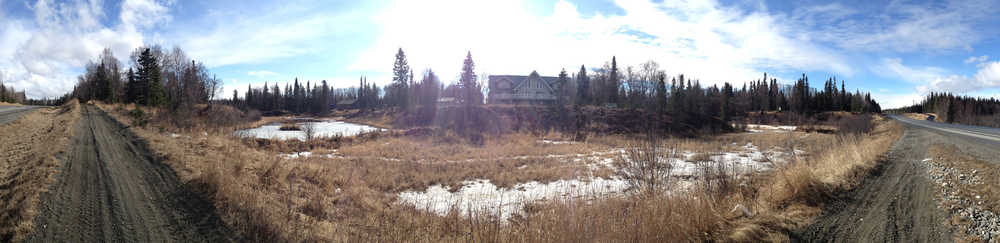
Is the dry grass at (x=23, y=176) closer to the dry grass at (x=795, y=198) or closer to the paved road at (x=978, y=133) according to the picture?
the dry grass at (x=795, y=198)

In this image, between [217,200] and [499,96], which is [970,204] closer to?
[217,200]

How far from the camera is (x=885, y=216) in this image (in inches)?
196

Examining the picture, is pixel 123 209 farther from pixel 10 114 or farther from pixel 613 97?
pixel 613 97

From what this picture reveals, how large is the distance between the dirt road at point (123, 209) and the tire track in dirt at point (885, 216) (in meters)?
8.07

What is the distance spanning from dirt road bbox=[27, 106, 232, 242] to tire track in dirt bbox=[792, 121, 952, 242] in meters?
8.07

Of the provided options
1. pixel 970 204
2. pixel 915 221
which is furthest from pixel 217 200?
pixel 970 204

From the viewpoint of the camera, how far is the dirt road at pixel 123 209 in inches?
177

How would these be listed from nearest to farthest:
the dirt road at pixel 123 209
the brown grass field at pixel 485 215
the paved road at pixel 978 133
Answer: the dirt road at pixel 123 209
the brown grass field at pixel 485 215
the paved road at pixel 978 133

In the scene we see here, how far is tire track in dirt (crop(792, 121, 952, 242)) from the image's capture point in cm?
436

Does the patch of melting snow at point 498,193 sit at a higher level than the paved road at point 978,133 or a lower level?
lower

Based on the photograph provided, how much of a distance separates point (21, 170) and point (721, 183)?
14516 mm

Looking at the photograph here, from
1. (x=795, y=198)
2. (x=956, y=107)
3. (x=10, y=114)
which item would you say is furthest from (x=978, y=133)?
(x=956, y=107)

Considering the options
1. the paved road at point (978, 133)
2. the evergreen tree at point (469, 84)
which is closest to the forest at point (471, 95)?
the evergreen tree at point (469, 84)

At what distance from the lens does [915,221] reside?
4742 mm
